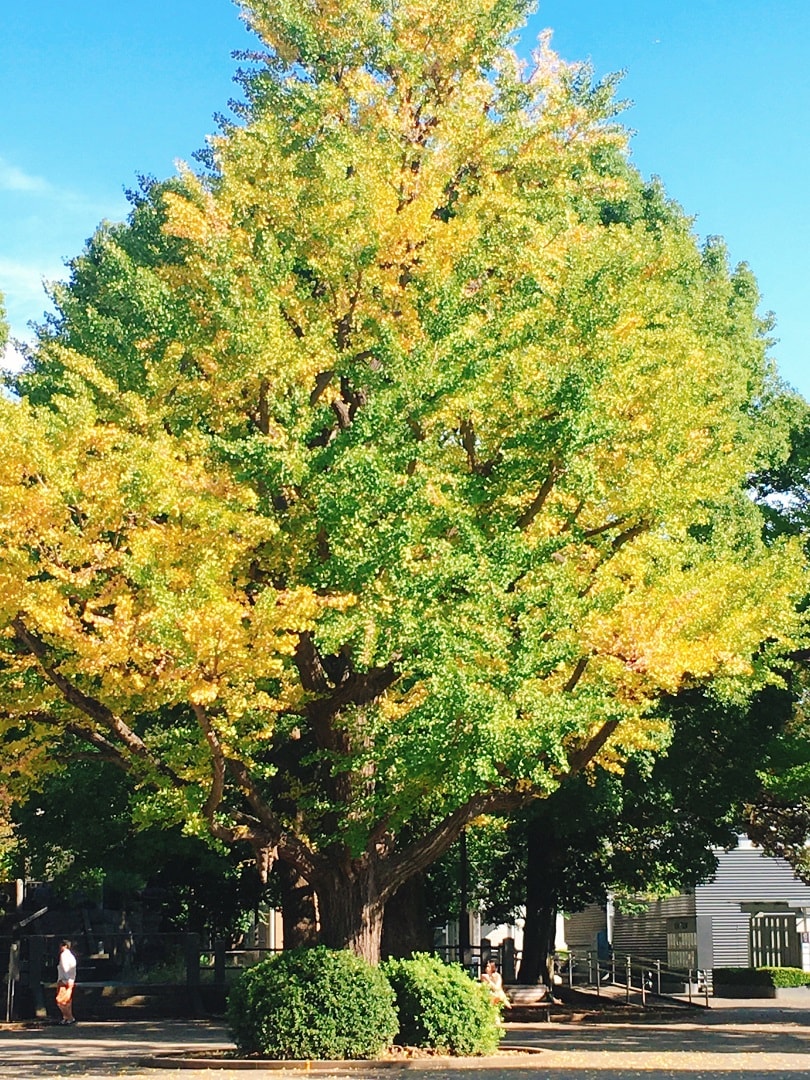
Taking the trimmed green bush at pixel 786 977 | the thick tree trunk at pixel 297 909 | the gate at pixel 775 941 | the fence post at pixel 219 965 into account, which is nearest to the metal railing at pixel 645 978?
the trimmed green bush at pixel 786 977

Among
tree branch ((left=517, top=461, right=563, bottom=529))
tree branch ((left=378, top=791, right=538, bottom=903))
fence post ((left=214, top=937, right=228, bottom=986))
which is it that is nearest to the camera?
tree branch ((left=517, top=461, right=563, bottom=529))

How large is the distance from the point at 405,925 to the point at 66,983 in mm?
6566

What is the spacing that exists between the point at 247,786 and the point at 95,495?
4716mm

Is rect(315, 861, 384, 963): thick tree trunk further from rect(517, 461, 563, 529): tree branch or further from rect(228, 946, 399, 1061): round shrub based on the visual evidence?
rect(517, 461, 563, 529): tree branch

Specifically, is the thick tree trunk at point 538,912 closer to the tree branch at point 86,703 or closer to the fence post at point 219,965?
the fence post at point 219,965

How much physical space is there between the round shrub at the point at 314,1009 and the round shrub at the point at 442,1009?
0.49 metres

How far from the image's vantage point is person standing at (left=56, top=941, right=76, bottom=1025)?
2573 centimetres

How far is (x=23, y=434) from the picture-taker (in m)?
16.7

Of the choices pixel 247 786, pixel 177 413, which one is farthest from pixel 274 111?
pixel 247 786

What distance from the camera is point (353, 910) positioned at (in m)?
19.6

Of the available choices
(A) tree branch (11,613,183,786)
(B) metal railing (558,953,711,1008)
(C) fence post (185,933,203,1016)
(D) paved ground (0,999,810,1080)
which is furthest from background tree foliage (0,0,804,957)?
(B) metal railing (558,953,711,1008)

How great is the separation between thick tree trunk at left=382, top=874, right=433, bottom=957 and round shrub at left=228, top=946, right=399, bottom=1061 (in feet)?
25.6

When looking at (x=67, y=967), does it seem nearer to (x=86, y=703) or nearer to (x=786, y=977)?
(x=86, y=703)

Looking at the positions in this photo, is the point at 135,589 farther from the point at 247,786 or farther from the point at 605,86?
the point at 605,86
